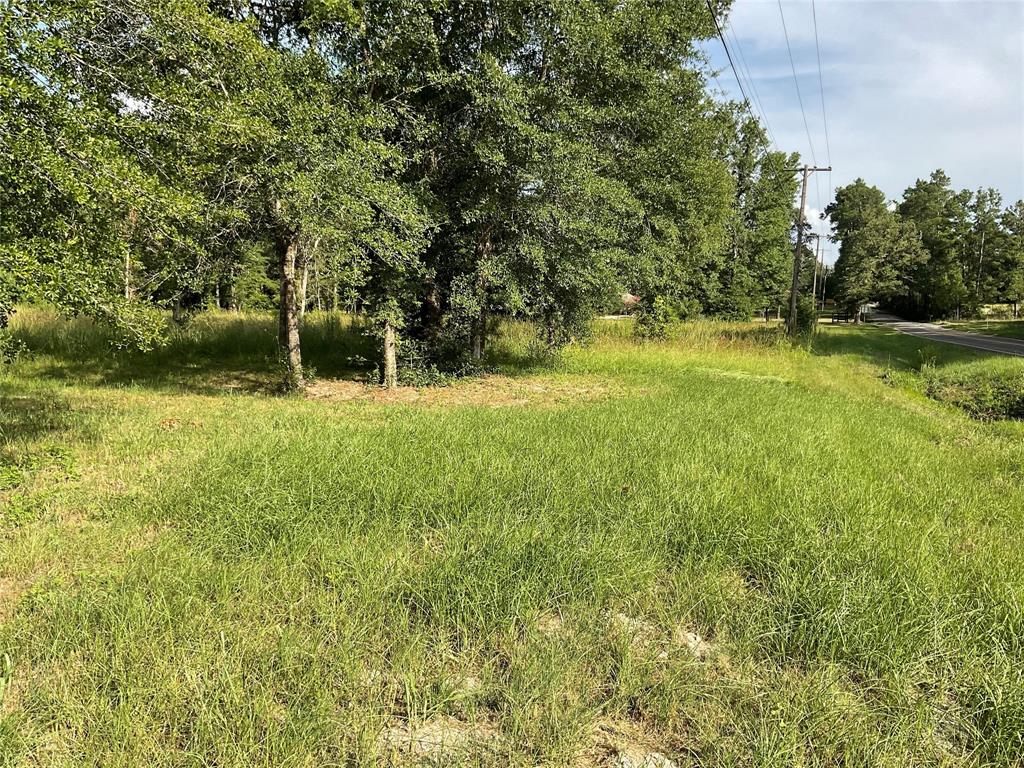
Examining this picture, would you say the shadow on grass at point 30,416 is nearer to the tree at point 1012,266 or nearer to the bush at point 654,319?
the bush at point 654,319

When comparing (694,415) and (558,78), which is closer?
(694,415)

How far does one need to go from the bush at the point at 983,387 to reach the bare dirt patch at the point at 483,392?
30.6ft

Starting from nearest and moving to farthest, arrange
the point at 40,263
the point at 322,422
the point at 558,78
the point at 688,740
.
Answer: the point at 688,740 → the point at 40,263 → the point at 322,422 → the point at 558,78

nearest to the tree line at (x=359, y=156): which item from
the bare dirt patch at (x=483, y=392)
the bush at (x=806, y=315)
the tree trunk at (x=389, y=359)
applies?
the tree trunk at (x=389, y=359)

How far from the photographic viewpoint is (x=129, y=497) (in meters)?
4.23

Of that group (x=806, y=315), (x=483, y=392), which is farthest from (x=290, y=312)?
(x=806, y=315)

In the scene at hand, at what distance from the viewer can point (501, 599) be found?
294cm

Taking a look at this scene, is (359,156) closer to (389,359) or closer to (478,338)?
(389,359)

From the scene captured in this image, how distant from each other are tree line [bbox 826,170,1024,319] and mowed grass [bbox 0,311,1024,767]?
161 ft

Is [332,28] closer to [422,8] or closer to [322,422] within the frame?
[422,8]

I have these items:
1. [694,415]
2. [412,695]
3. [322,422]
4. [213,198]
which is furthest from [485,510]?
[213,198]

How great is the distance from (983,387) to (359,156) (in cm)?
1627

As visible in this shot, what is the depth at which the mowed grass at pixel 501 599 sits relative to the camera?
2.13 m

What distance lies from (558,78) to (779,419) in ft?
25.9
